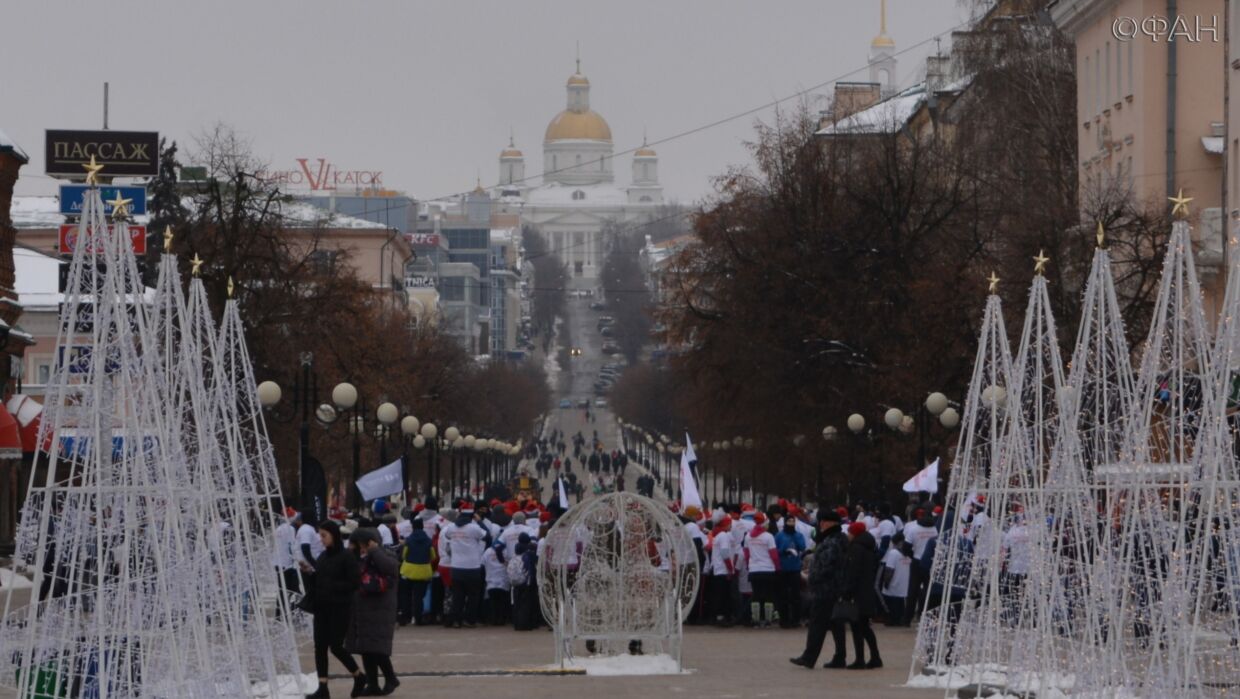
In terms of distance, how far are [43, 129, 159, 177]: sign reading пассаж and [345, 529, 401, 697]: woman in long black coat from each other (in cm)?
3006

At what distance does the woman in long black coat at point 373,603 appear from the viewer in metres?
19.9

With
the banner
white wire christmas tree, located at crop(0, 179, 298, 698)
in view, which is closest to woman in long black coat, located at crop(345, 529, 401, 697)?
white wire christmas tree, located at crop(0, 179, 298, 698)

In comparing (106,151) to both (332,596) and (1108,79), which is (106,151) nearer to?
(1108,79)

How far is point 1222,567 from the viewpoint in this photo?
1553cm

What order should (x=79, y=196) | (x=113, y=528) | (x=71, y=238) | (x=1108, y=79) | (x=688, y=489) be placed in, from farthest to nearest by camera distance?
(x=1108, y=79), (x=79, y=196), (x=71, y=238), (x=688, y=489), (x=113, y=528)

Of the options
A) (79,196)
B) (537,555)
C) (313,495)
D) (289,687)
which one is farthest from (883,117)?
(289,687)

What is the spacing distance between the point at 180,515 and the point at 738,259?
40.5 meters

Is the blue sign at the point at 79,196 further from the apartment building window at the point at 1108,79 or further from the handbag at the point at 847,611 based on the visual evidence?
the handbag at the point at 847,611

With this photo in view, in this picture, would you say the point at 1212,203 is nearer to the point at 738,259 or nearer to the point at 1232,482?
the point at 738,259

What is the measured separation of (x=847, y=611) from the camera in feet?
74.9

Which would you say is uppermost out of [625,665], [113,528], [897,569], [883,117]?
[883,117]

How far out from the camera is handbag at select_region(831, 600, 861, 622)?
22828 mm

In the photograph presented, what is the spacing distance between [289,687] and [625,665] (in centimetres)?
414

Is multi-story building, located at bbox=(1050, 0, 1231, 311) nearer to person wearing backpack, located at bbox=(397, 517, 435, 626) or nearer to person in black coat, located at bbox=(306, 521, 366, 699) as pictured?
person wearing backpack, located at bbox=(397, 517, 435, 626)
